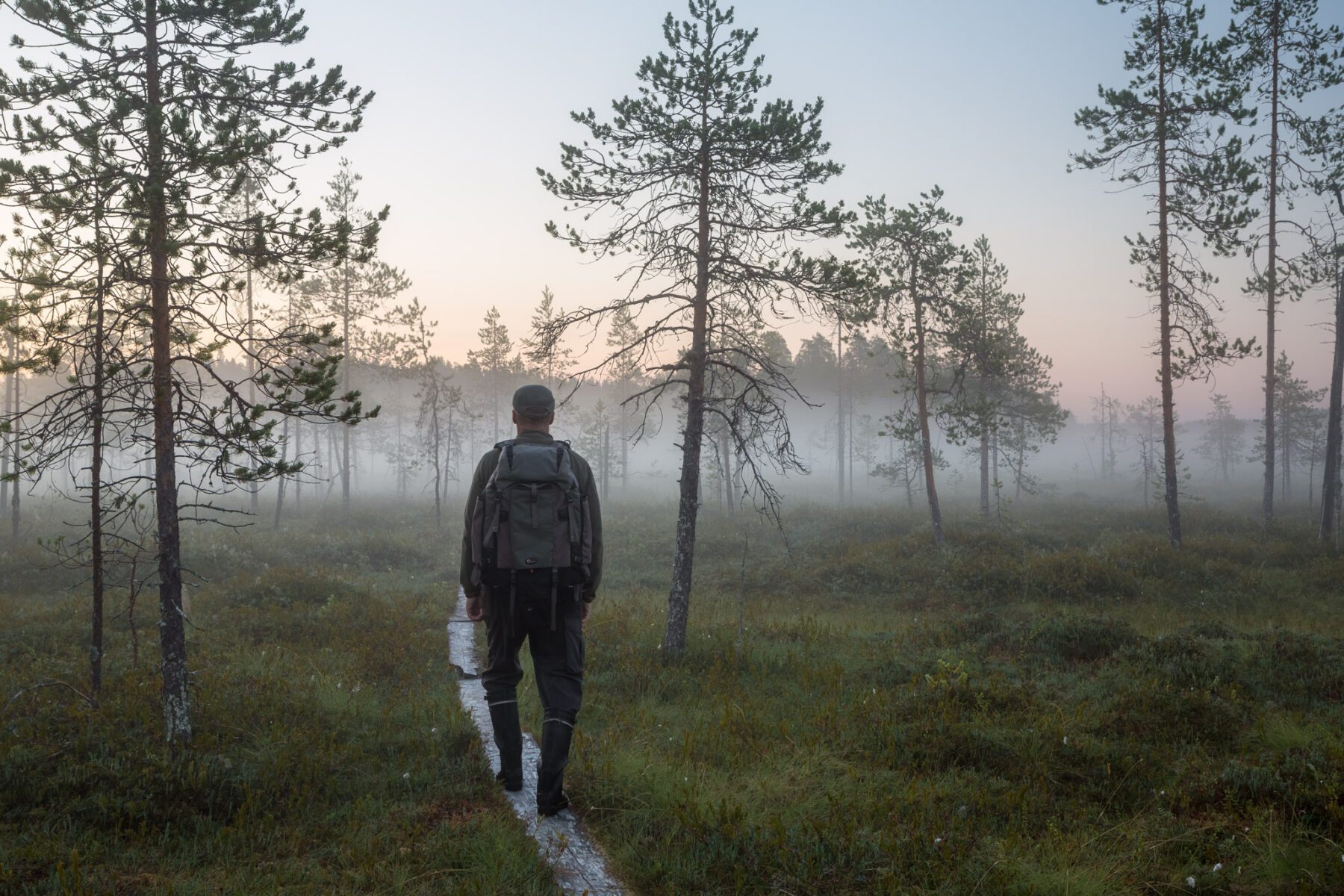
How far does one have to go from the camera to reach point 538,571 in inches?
201

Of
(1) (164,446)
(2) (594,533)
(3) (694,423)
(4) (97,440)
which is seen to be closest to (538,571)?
(2) (594,533)

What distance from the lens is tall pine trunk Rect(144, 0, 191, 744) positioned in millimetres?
6180

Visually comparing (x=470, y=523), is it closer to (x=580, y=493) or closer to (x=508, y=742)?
(x=580, y=493)

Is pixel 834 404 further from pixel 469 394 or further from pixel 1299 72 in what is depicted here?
pixel 1299 72

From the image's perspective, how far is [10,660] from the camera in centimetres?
933

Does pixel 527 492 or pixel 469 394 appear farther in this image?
pixel 469 394

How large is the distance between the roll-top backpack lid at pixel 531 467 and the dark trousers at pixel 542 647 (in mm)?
Result: 752

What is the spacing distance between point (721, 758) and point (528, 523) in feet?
10.1

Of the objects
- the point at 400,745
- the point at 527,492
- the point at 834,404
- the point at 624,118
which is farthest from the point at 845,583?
the point at 834,404

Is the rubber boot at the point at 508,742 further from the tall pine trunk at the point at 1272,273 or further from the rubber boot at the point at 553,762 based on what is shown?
the tall pine trunk at the point at 1272,273

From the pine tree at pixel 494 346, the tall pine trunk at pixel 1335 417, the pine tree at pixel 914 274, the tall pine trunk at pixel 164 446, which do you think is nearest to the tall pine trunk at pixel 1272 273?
the tall pine trunk at pixel 1335 417

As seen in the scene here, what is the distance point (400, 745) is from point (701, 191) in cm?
841

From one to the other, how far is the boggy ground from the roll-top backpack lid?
2.32 m

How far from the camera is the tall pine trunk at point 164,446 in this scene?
6.18 metres
